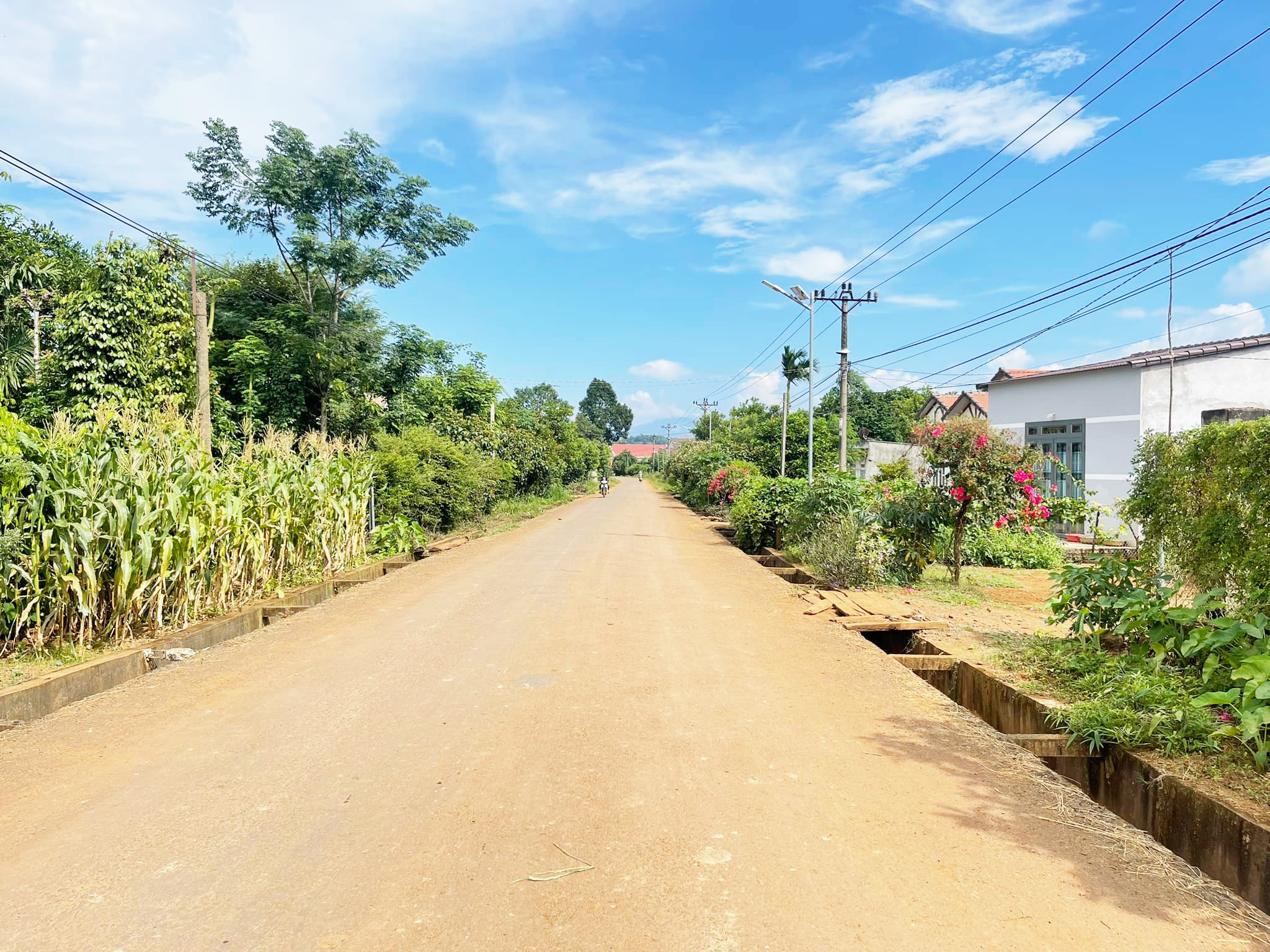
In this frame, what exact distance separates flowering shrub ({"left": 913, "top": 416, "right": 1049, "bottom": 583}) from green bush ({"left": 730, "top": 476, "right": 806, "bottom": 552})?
4449 mm

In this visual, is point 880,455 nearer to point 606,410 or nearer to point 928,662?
point 928,662

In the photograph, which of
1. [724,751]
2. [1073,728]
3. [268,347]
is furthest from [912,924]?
[268,347]

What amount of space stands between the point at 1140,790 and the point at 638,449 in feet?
502

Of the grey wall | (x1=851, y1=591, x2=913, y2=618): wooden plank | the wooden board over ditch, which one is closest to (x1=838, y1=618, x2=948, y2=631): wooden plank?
the wooden board over ditch

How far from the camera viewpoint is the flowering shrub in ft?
35.9

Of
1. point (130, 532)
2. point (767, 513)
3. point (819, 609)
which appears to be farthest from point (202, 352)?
point (767, 513)

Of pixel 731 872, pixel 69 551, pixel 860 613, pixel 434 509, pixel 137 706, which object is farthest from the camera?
pixel 434 509

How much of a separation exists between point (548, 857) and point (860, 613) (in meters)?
6.53

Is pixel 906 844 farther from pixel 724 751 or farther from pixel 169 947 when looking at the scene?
pixel 169 947

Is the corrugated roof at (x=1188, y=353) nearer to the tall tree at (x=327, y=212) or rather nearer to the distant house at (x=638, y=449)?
the tall tree at (x=327, y=212)

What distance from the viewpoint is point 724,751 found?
15.4ft

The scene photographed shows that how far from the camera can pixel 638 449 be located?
15700 cm

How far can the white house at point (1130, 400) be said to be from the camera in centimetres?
1842

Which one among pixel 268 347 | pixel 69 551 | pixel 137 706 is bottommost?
pixel 137 706
